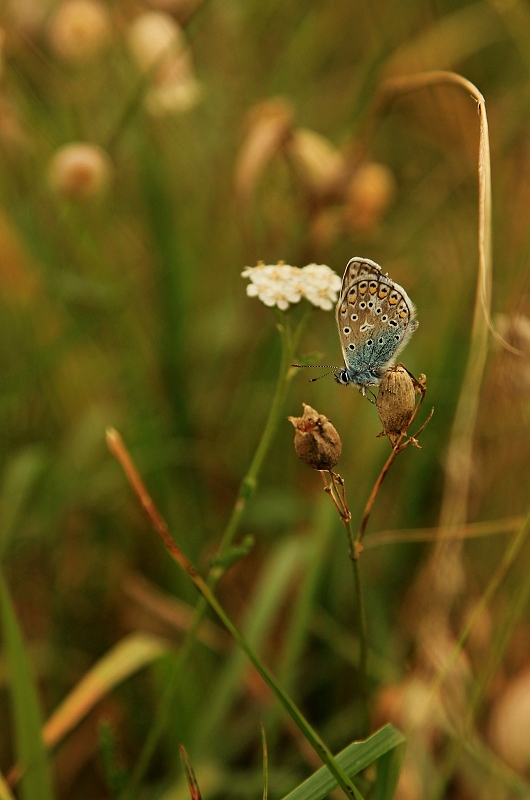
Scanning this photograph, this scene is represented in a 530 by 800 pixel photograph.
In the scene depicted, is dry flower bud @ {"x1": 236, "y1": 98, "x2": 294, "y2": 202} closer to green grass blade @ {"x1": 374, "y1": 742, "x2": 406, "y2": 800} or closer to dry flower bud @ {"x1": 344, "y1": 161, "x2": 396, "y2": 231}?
dry flower bud @ {"x1": 344, "y1": 161, "x2": 396, "y2": 231}

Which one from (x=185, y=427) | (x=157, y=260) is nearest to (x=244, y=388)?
(x=185, y=427)

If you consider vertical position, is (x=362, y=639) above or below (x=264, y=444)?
below

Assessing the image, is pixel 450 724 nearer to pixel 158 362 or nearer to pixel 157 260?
pixel 158 362

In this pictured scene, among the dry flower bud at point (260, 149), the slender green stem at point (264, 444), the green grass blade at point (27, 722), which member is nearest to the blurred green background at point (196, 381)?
the dry flower bud at point (260, 149)

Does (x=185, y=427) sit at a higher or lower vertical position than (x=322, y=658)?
higher

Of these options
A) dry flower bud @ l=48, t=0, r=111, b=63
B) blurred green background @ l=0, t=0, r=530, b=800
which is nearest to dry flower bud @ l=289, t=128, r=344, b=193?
blurred green background @ l=0, t=0, r=530, b=800

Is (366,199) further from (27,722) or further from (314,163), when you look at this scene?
(27,722)

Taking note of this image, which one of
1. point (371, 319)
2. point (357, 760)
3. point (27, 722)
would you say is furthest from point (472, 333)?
point (27, 722)
